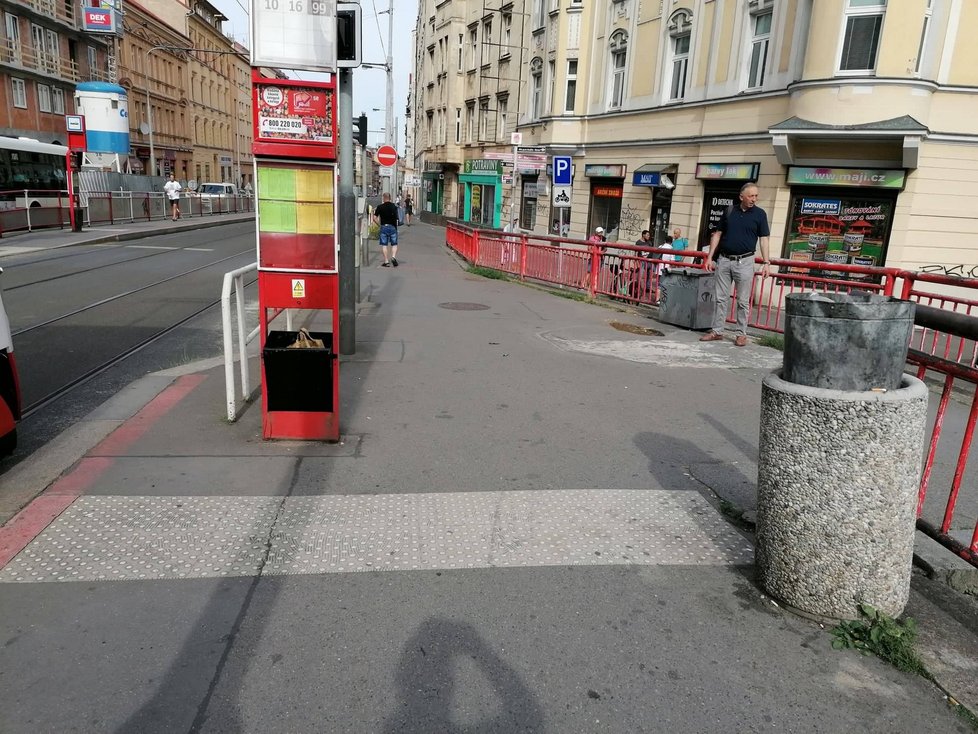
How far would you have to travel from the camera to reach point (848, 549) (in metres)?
2.98

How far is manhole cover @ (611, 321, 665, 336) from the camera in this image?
10352 millimetres

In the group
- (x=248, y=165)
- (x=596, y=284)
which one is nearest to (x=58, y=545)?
(x=596, y=284)

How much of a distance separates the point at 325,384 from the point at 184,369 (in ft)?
9.78

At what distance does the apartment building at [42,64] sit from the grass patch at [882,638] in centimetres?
4294

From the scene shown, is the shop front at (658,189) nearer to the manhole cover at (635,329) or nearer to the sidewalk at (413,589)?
the manhole cover at (635,329)

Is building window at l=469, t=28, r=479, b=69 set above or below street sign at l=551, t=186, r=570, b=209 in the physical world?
above

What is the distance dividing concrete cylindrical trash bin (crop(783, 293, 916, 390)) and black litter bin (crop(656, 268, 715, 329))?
7.49 metres

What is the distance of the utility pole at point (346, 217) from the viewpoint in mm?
7770

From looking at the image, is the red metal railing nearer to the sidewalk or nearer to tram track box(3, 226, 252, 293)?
the sidewalk

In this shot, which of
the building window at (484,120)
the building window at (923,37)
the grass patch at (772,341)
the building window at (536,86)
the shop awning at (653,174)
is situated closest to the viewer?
the grass patch at (772,341)

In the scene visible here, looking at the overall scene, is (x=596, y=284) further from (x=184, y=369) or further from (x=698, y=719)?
(x=698, y=719)

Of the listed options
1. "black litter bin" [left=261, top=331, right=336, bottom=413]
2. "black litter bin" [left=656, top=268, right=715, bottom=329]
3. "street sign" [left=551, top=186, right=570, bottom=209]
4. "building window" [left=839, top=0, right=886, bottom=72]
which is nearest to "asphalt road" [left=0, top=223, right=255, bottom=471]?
"black litter bin" [left=261, top=331, right=336, bottom=413]

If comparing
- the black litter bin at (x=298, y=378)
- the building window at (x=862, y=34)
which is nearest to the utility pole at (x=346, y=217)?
the black litter bin at (x=298, y=378)

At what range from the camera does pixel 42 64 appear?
40.9 m
